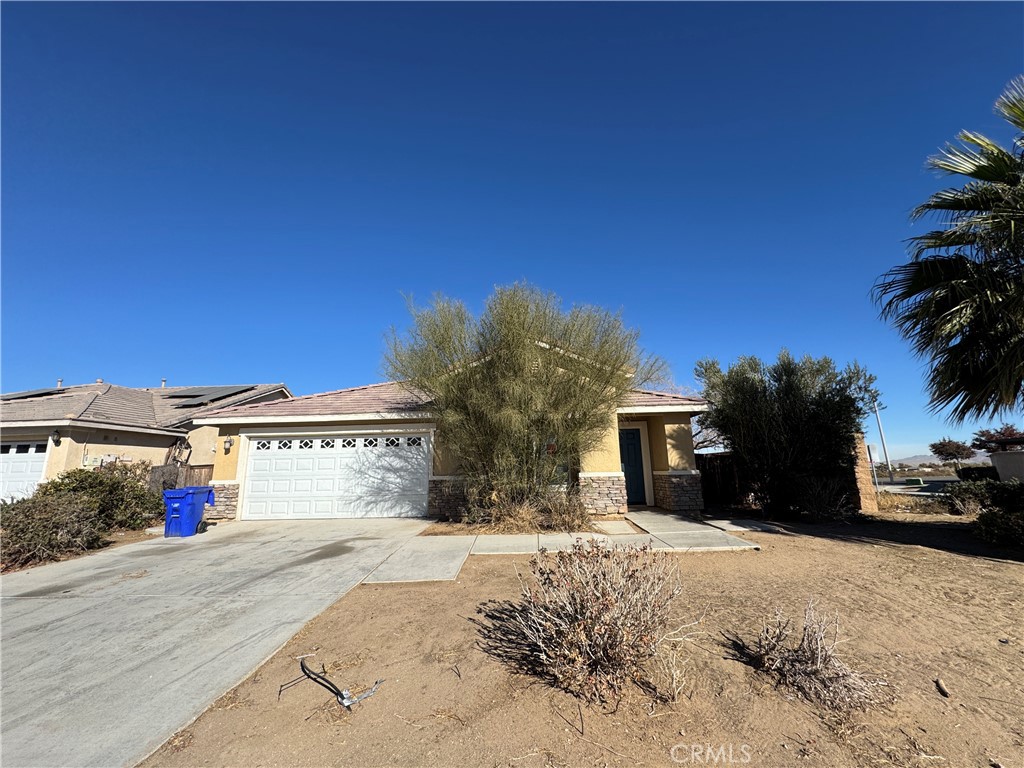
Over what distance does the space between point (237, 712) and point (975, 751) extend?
4.52m

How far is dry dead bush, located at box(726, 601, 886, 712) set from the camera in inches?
113

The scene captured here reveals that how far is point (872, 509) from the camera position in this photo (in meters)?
11.1

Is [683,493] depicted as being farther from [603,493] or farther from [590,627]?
[590,627]

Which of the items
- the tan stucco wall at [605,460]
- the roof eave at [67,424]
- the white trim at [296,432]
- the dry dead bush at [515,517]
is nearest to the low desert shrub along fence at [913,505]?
the tan stucco wall at [605,460]

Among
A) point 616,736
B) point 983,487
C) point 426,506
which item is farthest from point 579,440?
point 983,487

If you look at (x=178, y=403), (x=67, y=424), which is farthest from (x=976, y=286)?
(x=178, y=403)

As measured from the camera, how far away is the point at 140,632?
4.39 meters

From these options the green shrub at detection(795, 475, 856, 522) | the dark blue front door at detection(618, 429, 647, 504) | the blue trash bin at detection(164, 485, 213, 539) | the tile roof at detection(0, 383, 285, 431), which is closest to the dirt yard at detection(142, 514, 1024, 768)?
the green shrub at detection(795, 475, 856, 522)

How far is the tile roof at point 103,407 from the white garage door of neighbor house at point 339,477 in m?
4.17

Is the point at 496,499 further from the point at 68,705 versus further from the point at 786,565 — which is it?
the point at 68,705

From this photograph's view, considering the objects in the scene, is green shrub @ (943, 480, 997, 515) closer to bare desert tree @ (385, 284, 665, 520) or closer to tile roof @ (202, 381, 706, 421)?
tile roof @ (202, 381, 706, 421)

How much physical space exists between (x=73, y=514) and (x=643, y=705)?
10348 mm

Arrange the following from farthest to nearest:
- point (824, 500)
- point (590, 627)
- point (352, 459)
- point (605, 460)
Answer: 1. point (352, 459)
2. point (605, 460)
3. point (824, 500)
4. point (590, 627)

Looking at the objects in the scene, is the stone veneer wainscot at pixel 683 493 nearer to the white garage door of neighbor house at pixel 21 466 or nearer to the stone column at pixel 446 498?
the stone column at pixel 446 498
